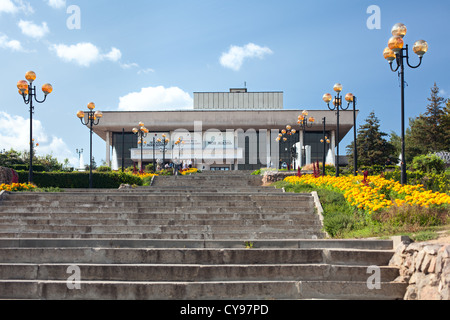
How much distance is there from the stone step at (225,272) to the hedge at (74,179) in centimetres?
1699

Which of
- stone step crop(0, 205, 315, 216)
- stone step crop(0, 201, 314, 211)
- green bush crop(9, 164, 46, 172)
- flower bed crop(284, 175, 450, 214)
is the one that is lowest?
stone step crop(0, 205, 315, 216)

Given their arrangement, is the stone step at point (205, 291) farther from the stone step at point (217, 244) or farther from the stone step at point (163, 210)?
the stone step at point (163, 210)

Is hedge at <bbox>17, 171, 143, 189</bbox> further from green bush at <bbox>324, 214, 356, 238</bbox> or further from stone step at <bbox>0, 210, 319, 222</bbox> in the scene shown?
green bush at <bbox>324, 214, 356, 238</bbox>

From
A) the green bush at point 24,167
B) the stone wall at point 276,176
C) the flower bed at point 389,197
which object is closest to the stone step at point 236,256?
the flower bed at point 389,197

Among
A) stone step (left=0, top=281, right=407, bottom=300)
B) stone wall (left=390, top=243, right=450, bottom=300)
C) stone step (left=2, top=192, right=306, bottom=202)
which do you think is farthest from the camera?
stone step (left=2, top=192, right=306, bottom=202)

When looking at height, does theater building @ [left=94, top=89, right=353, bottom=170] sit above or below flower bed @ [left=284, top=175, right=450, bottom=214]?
above

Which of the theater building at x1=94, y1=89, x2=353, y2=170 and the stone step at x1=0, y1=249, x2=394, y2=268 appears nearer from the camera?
the stone step at x1=0, y1=249, x2=394, y2=268

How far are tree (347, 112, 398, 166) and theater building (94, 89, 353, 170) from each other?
192 inches

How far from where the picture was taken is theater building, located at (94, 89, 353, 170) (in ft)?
169

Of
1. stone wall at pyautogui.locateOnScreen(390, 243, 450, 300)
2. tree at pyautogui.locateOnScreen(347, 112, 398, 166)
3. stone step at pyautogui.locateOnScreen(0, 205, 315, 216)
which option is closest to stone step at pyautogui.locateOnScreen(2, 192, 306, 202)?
stone step at pyautogui.locateOnScreen(0, 205, 315, 216)

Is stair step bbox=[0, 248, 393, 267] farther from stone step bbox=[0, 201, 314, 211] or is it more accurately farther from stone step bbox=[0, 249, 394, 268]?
stone step bbox=[0, 201, 314, 211]

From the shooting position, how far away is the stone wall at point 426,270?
522 centimetres

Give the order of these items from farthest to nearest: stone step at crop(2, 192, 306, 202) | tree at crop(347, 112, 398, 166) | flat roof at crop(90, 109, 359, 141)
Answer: flat roof at crop(90, 109, 359, 141) → tree at crop(347, 112, 398, 166) → stone step at crop(2, 192, 306, 202)
